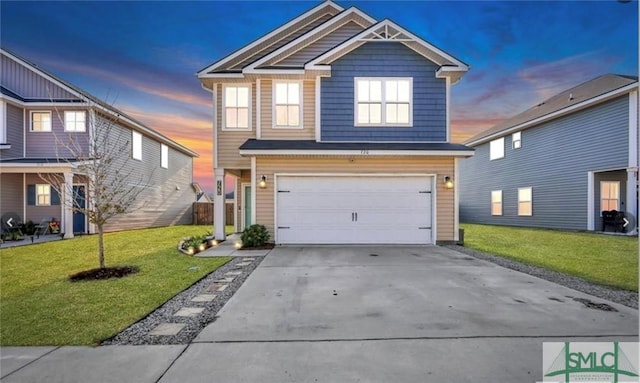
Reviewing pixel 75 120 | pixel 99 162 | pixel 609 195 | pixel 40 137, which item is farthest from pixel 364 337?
pixel 40 137

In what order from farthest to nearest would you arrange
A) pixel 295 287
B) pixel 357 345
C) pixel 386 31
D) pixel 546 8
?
pixel 546 8 < pixel 386 31 < pixel 295 287 < pixel 357 345

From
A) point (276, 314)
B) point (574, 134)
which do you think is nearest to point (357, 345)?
point (276, 314)

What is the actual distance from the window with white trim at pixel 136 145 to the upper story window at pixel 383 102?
12594 millimetres

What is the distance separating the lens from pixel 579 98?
46.0ft

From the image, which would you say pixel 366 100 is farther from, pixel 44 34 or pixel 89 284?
pixel 44 34

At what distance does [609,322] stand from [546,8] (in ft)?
45.4

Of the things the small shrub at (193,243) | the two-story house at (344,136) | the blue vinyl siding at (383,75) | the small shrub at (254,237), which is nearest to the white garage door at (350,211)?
the two-story house at (344,136)

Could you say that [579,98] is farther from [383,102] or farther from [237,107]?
[237,107]

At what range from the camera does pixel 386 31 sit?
10227mm

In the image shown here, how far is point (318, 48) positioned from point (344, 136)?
3.50 m

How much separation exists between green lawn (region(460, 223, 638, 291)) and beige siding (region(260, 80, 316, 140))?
6762 mm

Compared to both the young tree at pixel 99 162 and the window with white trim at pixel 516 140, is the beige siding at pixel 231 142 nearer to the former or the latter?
the young tree at pixel 99 162

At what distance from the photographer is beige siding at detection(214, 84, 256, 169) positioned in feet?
35.0

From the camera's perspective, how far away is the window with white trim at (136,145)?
52.6 feet
